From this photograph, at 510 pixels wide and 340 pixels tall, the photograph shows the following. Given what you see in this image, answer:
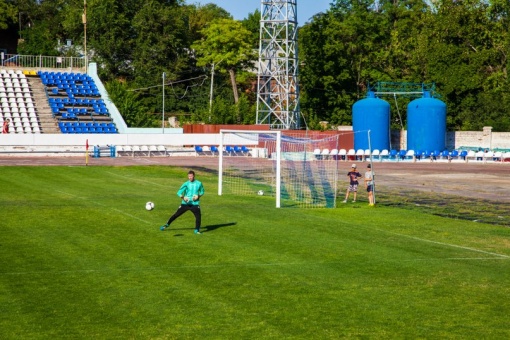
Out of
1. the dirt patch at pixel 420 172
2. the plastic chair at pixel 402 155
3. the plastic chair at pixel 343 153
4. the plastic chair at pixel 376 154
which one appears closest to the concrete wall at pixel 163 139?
the dirt patch at pixel 420 172

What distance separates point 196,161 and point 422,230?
37.5 m

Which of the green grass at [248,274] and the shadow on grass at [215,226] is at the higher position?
the shadow on grass at [215,226]

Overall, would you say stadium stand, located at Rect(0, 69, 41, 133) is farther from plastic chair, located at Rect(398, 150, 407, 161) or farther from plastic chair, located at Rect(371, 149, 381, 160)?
plastic chair, located at Rect(398, 150, 407, 161)

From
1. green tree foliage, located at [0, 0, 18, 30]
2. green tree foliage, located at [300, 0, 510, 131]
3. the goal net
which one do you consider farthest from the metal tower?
green tree foliage, located at [0, 0, 18, 30]

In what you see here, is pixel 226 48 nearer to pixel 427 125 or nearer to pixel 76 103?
pixel 76 103

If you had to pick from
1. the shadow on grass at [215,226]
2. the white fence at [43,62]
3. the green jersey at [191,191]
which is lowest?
the shadow on grass at [215,226]

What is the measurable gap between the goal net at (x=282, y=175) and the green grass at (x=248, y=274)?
3333 mm

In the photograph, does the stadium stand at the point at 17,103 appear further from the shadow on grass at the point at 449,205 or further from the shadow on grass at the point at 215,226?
the shadow on grass at the point at 215,226

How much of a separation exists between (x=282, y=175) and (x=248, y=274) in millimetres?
26777

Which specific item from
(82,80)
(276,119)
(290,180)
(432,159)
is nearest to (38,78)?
(82,80)

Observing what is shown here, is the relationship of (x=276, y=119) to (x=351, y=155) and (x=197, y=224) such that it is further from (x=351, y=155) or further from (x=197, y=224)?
(x=197, y=224)

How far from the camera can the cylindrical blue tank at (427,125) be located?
262 ft

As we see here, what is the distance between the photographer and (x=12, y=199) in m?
35.3

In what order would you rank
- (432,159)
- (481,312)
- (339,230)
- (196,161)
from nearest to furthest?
(481,312) → (339,230) → (196,161) → (432,159)
